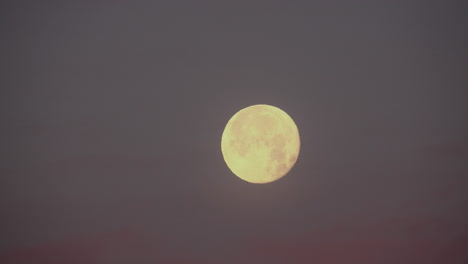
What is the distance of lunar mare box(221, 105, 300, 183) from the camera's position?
356 inches

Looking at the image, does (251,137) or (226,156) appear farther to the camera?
(226,156)

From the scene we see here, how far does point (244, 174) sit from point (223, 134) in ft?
5.29

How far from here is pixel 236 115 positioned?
375 inches

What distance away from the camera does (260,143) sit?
29.6 feet

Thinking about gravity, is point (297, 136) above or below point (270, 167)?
above

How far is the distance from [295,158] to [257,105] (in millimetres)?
2347

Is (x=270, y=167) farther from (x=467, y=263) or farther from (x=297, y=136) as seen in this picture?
(x=467, y=263)

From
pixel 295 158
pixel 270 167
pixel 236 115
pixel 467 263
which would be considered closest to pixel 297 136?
pixel 295 158

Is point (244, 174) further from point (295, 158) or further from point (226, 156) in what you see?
point (295, 158)

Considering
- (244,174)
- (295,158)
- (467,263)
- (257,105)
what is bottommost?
(467,263)

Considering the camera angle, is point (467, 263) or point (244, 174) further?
point (244, 174)

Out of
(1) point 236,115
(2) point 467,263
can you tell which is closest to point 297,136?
(1) point 236,115

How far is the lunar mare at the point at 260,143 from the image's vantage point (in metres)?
9.03

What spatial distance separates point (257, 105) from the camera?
9672 millimetres
